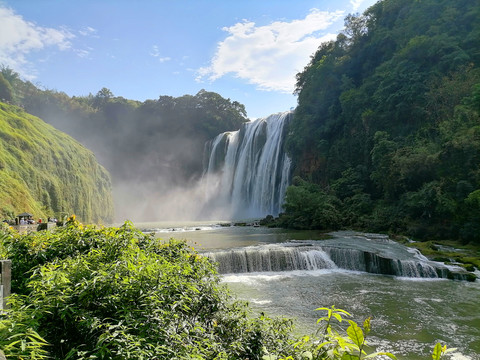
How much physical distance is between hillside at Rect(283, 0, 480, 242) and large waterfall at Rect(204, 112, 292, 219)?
338 centimetres

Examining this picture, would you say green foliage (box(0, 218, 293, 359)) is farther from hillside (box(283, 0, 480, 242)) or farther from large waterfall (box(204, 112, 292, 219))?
large waterfall (box(204, 112, 292, 219))

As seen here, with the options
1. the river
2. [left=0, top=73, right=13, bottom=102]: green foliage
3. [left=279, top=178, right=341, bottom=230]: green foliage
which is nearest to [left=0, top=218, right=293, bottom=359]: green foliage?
the river

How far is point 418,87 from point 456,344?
938 inches

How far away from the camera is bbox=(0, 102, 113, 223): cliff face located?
23492 mm

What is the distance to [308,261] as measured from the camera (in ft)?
48.9

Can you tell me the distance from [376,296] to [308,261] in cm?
451

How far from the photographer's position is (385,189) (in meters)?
25.2

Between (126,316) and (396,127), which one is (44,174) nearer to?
(126,316)

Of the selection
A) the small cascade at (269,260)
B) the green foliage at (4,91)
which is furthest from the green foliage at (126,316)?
the green foliage at (4,91)

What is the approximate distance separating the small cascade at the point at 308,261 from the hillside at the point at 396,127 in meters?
5.79

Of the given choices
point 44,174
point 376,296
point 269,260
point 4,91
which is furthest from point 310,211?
point 4,91

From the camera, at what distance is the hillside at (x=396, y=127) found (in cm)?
1922

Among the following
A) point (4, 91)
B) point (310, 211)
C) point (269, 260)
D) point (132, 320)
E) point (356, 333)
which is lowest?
point (269, 260)

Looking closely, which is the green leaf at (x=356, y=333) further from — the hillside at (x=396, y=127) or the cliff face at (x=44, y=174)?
the cliff face at (x=44, y=174)
